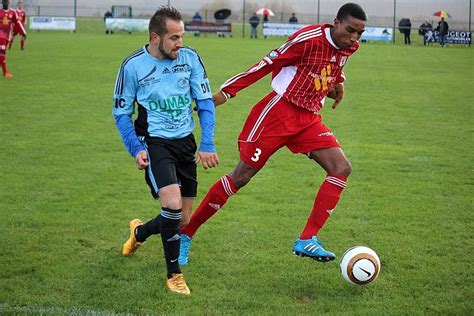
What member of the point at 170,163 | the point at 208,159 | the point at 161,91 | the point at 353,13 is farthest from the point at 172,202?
the point at 353,13

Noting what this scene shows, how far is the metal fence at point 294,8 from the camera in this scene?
4831 centimetres

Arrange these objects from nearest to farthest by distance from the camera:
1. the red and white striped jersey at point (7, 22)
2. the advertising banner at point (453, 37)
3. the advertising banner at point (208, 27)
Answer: the red and white striped jersey at point (7, 22), the advertising banner at point (453, 37), the advertising banner at point (208, 27)

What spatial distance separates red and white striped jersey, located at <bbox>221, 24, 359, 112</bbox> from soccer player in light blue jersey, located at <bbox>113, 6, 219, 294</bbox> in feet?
1.64

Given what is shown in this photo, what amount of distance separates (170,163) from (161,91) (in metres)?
0.53

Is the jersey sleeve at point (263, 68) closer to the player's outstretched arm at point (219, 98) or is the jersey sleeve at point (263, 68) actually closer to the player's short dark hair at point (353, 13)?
the player's outstretched arm at point (219, 98)

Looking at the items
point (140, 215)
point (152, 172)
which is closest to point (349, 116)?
point (140, 215)

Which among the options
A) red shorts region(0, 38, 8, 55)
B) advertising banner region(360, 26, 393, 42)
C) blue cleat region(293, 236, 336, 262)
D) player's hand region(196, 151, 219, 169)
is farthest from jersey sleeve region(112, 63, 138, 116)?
advertising banner region(360, 26, 393, 42)

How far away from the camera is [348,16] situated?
5602mm

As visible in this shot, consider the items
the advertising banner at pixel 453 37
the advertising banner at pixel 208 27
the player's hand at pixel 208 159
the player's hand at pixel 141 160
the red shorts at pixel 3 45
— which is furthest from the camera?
the advertising banner at pixel 208 27

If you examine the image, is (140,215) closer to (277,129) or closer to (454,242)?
(277,129)

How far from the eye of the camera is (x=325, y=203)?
5.66m

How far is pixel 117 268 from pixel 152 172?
3.11 feet

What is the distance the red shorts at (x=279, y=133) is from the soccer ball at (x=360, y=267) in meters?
1.06

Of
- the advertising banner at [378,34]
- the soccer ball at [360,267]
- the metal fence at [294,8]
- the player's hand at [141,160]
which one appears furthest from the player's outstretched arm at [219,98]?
the metal fence at [294,8]
